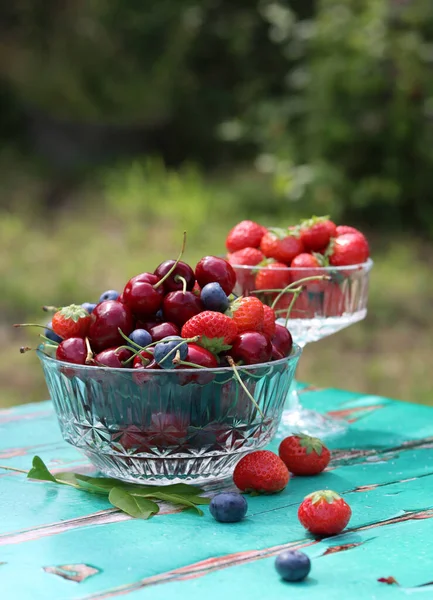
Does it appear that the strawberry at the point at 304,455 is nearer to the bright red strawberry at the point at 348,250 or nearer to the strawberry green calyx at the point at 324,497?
the strawberry green calyx at the point at 324,497

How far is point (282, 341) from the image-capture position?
4.19 feet

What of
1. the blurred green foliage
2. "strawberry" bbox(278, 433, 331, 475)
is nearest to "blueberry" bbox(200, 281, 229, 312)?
"strawberry" bbox(278, 433, 331, 475)

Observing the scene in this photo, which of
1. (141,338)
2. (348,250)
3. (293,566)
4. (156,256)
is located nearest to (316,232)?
(348,250)

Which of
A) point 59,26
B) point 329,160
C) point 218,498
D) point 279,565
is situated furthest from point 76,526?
point 59,26

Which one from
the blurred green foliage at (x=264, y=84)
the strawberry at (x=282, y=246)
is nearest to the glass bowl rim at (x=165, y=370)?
the strawberry at (x=282, y=246)

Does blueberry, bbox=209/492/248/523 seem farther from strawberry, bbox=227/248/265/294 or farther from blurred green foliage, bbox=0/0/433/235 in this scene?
blurred green foliage, bbox=0/0/433/235

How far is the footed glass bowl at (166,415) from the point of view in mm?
1138

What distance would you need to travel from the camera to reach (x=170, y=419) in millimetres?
1142

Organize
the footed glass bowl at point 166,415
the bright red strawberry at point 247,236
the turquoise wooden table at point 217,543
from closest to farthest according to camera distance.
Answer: the turquoise wooden table at point 217,543, the footed glass bowl at point 166,415, the bright red strawberry at point 247,236

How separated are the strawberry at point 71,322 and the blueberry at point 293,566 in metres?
0.44

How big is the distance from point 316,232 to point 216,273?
0.37 metres

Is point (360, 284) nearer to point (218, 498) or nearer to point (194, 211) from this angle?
point (218, 498)

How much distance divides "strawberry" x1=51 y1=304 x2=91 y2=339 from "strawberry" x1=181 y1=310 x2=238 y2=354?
0.48ft

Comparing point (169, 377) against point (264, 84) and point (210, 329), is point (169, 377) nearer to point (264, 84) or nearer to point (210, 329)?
point (210, 329)
